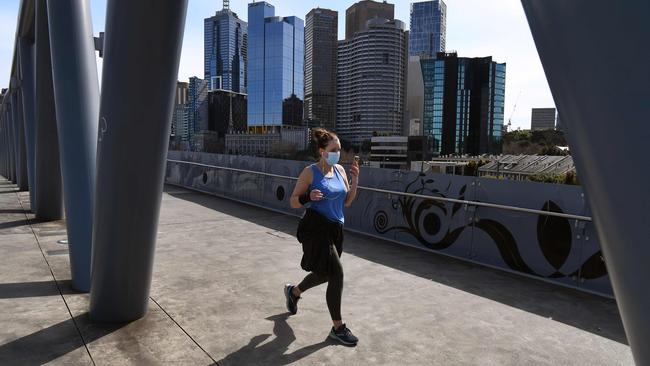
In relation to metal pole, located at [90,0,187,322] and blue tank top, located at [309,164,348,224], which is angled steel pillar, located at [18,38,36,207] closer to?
metal pole, located at [90,0,187,322]

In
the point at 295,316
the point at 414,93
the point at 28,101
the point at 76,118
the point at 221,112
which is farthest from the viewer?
the point at 221,112

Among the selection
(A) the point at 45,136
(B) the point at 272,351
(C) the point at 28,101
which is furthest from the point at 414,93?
(B) the point at 272,351

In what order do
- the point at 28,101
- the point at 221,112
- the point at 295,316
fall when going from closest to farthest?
the point at 295,316 < the point at 28,101 < the point at 221,112

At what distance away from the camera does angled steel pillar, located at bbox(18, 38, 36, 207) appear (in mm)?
11341

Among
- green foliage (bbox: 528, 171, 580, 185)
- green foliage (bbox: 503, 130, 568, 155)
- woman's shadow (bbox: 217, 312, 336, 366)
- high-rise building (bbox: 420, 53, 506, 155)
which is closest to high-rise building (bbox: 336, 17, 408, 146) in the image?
high-rise building (bbox: 420, 53, 506, 155)

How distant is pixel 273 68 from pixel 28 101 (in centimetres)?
16697

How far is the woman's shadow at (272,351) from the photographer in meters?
3.66

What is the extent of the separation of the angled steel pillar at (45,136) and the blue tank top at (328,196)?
7148mm

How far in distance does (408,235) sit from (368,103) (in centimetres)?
14806

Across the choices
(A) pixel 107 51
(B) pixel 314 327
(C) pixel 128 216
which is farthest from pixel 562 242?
(A) pixel 107 51

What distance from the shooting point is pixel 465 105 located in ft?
494

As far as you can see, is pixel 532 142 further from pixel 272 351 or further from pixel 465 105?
pixel 272 351

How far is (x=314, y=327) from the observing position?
438 centimetres

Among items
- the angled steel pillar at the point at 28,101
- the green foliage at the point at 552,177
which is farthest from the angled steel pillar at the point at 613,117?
the green foliage at the point at 552,177
